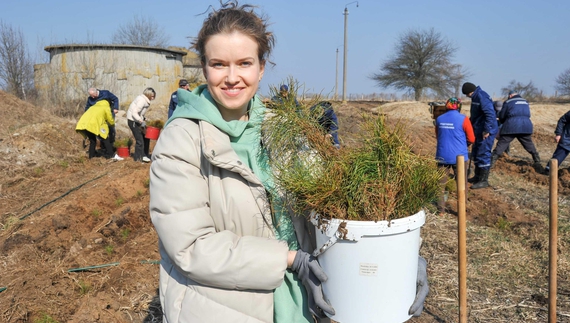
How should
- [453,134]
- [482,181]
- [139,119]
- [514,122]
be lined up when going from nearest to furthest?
1. [453,134]
2. [482,181]
3. [514,122]
4. [139,119]

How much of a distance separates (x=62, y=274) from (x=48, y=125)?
9.50 m

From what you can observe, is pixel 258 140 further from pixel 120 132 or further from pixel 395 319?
pixel 120 132

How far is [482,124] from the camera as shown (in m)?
7.83

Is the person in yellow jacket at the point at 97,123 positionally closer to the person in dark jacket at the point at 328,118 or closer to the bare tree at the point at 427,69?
the person in dark jacket at the point at 328,118

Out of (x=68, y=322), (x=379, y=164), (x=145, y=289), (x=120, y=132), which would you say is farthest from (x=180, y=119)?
(x=120, y=132)

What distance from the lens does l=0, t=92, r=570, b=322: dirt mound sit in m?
3.72

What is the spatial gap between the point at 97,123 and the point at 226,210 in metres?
9.64

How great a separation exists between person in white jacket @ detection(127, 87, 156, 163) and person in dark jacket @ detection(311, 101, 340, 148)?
28.9 feet

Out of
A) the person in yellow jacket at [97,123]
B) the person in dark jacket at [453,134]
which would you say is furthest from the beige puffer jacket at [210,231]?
the person in yellow jacket at [97,123]

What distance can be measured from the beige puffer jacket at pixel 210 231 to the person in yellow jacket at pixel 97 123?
941 centimetres

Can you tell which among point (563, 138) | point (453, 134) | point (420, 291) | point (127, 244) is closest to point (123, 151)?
point (127, 244)

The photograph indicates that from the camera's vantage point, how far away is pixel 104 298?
3863 mm

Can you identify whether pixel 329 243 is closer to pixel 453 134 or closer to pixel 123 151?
pixel 453 134

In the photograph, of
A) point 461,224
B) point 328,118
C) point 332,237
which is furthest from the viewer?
point 461,224
